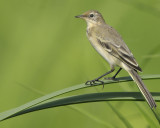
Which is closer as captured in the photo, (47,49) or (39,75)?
(39,75)

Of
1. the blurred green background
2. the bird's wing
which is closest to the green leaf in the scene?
the bird's wing

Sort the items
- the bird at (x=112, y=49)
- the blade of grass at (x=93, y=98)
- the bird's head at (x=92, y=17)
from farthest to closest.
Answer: the bird's head at (x=92, y=17), the bird at (x=112, y=49), the blade of grass at (x=93, y=98)

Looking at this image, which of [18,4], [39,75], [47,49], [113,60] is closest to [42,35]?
[47,49]

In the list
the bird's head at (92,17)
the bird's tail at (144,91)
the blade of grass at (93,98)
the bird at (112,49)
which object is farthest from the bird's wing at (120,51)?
the blade of grass at (93,98)

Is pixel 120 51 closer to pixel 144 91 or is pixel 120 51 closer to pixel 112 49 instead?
pixel 112 49

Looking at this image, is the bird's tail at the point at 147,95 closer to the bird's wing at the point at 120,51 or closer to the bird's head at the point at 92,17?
the bird's wing at the point at 120,51

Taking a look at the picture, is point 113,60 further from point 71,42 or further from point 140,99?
point 71,42
